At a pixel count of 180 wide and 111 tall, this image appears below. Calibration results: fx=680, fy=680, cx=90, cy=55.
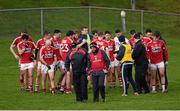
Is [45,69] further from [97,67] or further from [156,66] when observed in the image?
[156,66]

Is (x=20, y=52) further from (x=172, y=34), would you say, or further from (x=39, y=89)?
(x=172, y=34)

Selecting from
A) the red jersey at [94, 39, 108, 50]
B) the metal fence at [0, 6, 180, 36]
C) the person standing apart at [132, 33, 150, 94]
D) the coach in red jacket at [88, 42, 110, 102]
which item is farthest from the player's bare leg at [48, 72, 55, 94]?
the metal fence at [0, 6, 180, 36]

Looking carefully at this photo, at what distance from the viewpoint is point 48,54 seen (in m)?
25.4

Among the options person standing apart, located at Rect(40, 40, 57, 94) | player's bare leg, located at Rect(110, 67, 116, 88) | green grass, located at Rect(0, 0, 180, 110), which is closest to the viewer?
green grass, located at Rect(0, 0, 180, 110)

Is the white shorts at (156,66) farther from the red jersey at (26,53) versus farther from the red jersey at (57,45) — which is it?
the red jersey at (26,53)

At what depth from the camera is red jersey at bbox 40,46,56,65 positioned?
1000 inches

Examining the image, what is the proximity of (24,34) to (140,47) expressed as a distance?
4.51 m

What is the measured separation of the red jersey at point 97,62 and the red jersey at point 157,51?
10.7 feet

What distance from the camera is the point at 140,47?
2495 cm

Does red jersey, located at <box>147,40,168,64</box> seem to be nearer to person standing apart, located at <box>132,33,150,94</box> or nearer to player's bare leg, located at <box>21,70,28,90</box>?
person standing apart, located at <box>132,33,150,94</box>

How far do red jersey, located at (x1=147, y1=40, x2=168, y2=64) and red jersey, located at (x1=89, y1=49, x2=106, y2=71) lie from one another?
3259 mm

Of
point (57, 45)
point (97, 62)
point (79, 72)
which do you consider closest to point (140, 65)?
point (97, 62)

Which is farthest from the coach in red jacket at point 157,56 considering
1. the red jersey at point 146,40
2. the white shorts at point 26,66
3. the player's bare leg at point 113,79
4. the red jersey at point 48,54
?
the white shorts at point 26,66

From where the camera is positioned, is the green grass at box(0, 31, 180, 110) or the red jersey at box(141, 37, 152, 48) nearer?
the green grass at box(0, 31, 180, 110)
